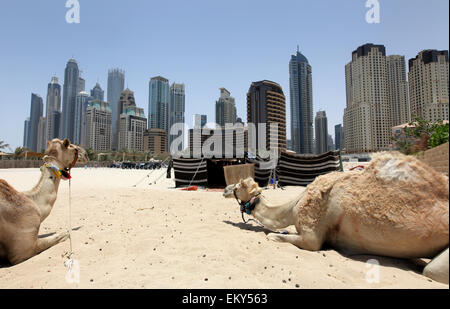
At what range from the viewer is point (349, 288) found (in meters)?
2.34

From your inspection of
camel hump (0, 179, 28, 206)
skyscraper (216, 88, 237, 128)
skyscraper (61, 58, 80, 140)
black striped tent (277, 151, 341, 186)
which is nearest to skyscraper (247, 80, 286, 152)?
skyscraper (216, 88, 237, 128)

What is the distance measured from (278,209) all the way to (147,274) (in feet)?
8.34

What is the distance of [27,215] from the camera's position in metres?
3.46

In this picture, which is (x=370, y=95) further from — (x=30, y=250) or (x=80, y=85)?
(x=80, y=85)

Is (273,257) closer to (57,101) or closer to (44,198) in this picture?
(44,198)

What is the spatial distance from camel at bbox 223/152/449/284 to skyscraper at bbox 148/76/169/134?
165m

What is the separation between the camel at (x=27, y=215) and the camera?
10.6ft

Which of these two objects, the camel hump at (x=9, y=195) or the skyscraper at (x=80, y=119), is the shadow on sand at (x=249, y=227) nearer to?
the camel hump at (x=9, y=195)

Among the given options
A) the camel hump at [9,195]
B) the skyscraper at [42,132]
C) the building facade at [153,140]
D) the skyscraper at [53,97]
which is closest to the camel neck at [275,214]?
the camel hump at [9,195]

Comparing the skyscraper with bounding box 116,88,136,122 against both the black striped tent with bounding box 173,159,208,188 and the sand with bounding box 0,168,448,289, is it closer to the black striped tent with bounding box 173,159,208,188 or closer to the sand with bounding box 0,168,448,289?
the black striped tent with bounding box 173,159,208,188

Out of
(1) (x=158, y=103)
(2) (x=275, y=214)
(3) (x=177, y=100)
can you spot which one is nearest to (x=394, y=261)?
(2) (x=275, y=214)

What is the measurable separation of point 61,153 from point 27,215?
1349mm

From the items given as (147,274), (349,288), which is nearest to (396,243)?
(349,288)

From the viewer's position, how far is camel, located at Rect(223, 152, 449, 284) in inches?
95.4
